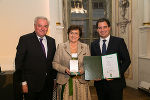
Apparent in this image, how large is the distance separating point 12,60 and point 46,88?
7.10 feet

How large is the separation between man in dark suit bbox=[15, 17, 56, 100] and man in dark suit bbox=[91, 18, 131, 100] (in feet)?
2.33

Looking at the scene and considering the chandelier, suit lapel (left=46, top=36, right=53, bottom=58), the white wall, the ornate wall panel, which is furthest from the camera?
the chandelier

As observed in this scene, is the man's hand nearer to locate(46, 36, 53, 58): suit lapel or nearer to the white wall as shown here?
locate(46, 36, 53, 58): suit lapel

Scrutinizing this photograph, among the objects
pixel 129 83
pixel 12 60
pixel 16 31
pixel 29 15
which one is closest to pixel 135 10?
pixel 129 83

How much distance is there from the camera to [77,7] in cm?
517

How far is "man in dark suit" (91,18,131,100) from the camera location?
6.79 ft

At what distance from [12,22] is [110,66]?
306 cm

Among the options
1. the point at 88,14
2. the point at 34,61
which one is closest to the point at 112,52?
the point at 34,61

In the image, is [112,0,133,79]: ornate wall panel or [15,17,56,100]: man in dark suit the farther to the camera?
[112,0,133,79]: ornate wall panel

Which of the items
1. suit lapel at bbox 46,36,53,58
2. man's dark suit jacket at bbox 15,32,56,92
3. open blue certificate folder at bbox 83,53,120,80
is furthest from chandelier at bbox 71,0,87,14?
open blue certificate folder at bbox 83,53,120,80

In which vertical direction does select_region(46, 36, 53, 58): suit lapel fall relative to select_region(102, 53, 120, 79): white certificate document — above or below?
above

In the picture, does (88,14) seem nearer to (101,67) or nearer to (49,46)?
(49,46)

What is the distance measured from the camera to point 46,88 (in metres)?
2.38

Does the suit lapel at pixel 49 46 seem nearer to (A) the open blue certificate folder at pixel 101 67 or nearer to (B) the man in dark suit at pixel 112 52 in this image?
(A) the open blue certificate folder at pixel 101 67
